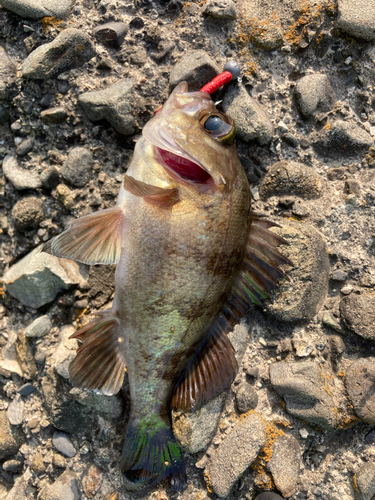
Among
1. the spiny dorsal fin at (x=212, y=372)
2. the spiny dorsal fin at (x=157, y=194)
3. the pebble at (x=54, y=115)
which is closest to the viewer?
the spiny dorsal fin at (x=157, y=194)

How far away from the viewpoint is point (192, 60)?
2594 mm

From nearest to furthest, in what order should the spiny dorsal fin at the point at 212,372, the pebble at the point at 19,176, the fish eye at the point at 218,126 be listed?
the fish eye at the point at 218,126 → the spiny dorsal fin at the point at 212,372 → the pebble at the point at 19,176

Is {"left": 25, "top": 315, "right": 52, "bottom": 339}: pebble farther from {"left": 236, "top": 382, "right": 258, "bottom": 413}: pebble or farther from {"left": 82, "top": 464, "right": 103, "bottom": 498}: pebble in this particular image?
{"left": 236, "top": 382, "right": 258, "bottom": 413}: pebble

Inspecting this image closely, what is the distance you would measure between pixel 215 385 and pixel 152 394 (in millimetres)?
470

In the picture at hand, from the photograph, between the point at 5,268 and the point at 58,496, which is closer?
the point at 58,496

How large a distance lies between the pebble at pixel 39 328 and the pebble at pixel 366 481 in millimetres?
2642

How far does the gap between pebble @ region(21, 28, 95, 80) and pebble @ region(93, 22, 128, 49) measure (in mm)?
102

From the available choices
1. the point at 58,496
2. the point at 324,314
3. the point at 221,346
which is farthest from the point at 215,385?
the point at 58,496

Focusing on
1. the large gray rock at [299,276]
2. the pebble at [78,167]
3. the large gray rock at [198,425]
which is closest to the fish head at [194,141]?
the pebble at [78,167]

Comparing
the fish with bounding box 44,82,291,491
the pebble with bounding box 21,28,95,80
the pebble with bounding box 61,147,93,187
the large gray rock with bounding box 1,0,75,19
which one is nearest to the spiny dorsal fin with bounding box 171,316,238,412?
the fish with bounding box 44,82,291,491

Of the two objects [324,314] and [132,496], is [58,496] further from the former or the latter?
[324,314]

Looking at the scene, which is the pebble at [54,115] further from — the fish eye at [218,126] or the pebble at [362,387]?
the pebble at [362,387]

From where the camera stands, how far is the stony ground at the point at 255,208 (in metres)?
2.59

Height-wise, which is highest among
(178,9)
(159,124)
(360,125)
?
(178,9)
